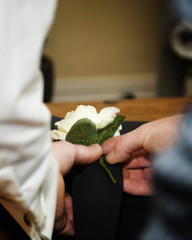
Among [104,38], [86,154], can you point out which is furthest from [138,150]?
[104,38]

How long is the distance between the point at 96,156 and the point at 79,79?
1.46 meters

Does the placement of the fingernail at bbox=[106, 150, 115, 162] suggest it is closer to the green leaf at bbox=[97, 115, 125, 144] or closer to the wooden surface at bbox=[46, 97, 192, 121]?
the green leaf at bbox=[97, 115, 125, 144]

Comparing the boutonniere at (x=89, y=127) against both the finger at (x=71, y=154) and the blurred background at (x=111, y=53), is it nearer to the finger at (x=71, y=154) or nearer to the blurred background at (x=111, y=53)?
the finger at (x=71, y=154)

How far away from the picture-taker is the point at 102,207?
406 millimetres

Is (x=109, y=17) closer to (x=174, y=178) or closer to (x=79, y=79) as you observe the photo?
(x=79, y=79)

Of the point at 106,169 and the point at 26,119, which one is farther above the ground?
the point at 26,119

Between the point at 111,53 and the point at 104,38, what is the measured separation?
0.31ft

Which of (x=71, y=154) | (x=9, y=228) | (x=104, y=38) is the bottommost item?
(x=9, y=228)

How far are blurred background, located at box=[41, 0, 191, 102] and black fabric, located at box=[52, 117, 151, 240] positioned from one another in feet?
3.87

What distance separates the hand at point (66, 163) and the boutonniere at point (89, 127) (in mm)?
19

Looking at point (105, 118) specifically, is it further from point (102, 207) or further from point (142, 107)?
point (142, 107)

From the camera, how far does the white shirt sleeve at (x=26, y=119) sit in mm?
250

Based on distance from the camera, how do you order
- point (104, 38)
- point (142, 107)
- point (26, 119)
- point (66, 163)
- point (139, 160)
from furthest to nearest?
point (104, 38) → point (142, 107) → point (139, 160) → point (66, 163) → point (26, 119)

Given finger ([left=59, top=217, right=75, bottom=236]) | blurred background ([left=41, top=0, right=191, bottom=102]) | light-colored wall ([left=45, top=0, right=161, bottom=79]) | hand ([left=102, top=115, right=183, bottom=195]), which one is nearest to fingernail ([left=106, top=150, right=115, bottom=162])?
hand ([left=102, top=115, right=183, bottom=195])
